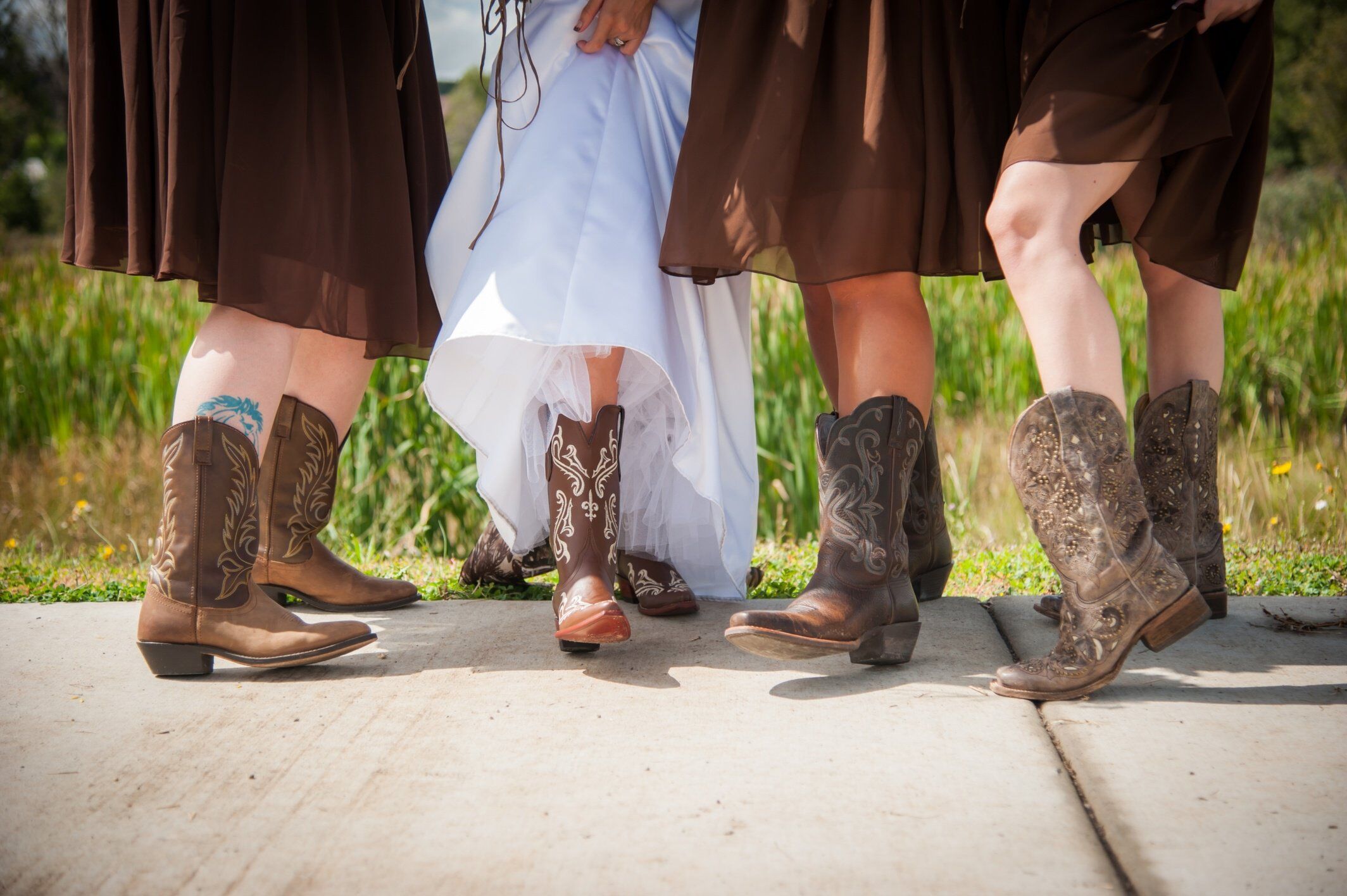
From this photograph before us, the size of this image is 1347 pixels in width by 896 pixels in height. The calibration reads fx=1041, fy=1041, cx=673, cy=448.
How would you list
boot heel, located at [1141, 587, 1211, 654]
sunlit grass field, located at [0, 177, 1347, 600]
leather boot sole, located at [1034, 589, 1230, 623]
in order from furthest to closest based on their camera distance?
sunlit grass field, located at [0, 177, 1347, 600] → leather boot sole, located at [1034, 589, 1230, 623] → boot heel, located at [1141, 587, 1211, 654]

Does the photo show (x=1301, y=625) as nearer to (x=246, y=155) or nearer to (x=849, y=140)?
(x=849, y=140)

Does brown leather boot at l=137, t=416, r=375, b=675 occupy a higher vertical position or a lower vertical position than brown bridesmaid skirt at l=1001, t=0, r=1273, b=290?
lower

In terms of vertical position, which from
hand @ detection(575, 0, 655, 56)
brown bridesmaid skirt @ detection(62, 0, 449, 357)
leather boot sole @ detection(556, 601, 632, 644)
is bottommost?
leather boot sole @ detection(556, 601, 632, 644)

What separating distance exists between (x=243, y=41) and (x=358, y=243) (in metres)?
0.36

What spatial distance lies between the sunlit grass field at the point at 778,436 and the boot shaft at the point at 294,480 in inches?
17.5

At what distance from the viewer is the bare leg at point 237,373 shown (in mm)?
1657

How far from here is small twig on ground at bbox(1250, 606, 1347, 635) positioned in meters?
1.78

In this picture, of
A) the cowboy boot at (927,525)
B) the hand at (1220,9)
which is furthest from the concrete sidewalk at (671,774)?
the hand at (1220,9)

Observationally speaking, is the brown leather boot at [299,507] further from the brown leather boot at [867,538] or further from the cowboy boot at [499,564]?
the brown leather boot at [867,538]

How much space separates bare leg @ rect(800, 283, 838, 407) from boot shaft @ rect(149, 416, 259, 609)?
1070 mm

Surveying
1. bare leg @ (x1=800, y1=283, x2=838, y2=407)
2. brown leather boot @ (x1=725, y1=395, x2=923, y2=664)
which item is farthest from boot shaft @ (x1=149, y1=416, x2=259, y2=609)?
bare leg @ (x1=800, y1=283, x2=838, y2=407)

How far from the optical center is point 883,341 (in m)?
1.67

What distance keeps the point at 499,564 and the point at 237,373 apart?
0.79 meters

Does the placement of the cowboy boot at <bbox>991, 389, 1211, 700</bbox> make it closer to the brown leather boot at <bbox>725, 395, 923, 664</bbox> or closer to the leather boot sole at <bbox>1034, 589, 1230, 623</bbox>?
the brown leather boot at <bbox>725, 395, 923, 664</bbox>
